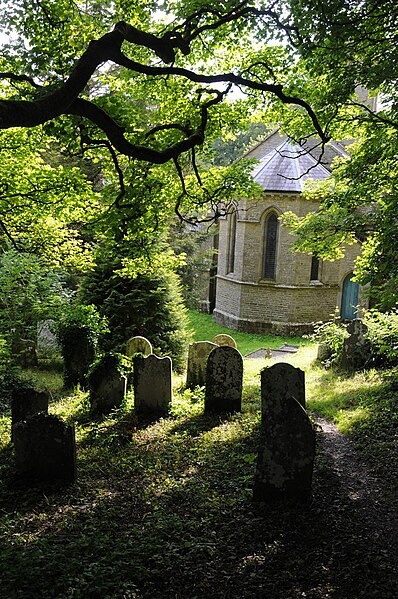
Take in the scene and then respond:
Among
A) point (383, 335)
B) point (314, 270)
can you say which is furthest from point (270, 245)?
point (383, 335)

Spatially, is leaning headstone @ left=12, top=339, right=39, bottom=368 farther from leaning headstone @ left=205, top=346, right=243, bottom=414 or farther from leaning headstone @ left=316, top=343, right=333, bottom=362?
leaning headstone @ left=316, top=343, right=333, bottom=362

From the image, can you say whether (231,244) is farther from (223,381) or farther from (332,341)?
(223,381)

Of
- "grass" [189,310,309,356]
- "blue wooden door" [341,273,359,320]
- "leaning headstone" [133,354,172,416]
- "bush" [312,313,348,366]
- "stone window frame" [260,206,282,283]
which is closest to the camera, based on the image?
"leaning headstone" [133,354,172,416]

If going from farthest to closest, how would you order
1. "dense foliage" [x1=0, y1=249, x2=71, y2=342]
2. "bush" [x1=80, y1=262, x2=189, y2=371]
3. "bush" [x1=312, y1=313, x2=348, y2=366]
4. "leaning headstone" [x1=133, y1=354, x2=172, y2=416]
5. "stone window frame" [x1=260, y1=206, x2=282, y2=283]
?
"stone window frame" [x1=260, y1=206, x2=282, y2=283]
"bush" [x1=80, y1=262, x2=189, y2=371]
"dense foliage" [x1=0, y1=249, x2=71, y2=342]
"bush" [x1=312, y1=313, x2=348, y2=366]
"leaning headstone" [x1=133, y1=354, x2=172, y2=416]

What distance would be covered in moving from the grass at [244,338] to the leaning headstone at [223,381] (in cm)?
1088

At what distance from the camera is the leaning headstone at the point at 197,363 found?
11.5m

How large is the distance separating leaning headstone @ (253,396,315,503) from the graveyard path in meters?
0.60

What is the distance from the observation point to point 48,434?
6324 mm

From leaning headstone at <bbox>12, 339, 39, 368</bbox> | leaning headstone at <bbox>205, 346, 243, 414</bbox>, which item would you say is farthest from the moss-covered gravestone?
leaning headstone at <bbox>12, 339, 39, 368</bbox>

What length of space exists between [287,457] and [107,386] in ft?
16.1

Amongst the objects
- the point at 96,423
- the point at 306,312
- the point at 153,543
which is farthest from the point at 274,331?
the point at 153,543

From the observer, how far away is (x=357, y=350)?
508 inches

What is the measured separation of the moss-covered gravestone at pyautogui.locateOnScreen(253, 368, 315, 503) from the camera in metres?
5.38

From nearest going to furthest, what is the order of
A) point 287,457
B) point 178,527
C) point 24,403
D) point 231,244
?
1. point 178,527
2. point 287,457
3. point 24,403
4. point 231,244
